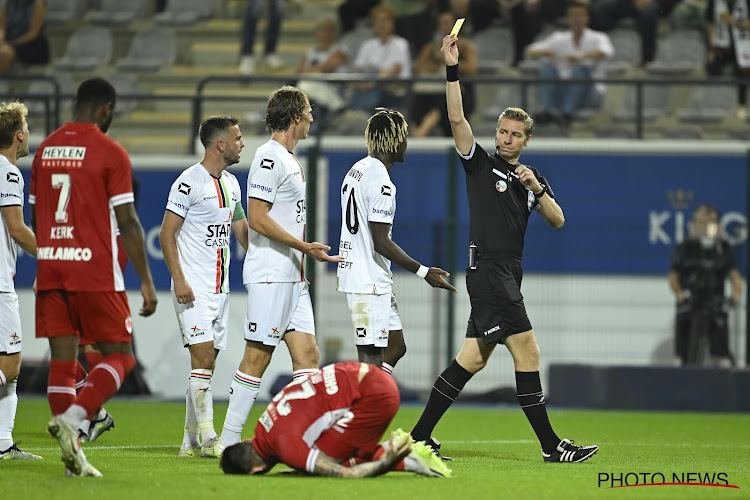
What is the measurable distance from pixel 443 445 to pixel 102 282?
388cm

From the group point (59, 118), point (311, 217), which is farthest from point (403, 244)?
point (59, 118)

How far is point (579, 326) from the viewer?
1559 centimetres

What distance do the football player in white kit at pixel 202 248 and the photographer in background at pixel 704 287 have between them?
8355 mm

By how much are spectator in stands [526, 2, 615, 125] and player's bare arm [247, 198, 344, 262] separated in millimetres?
9830

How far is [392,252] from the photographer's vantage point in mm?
8000

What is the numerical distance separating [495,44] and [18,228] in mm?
12432

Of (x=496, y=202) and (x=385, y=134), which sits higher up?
(x=385, y=134)

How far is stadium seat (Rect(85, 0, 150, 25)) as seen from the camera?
2128cm

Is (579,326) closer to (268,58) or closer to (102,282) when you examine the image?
(268,58)

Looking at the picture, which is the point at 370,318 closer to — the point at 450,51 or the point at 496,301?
the point at 496,301

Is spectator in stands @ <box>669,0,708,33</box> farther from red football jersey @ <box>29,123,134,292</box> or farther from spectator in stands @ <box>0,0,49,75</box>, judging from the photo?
red football jersey @ <box>29,123,134,292</box>

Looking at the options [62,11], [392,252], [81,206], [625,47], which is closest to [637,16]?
[625,47]

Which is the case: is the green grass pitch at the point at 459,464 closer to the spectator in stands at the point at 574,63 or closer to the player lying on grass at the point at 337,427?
the player lying on grass at the point at 337,427

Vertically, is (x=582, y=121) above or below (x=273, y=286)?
above
